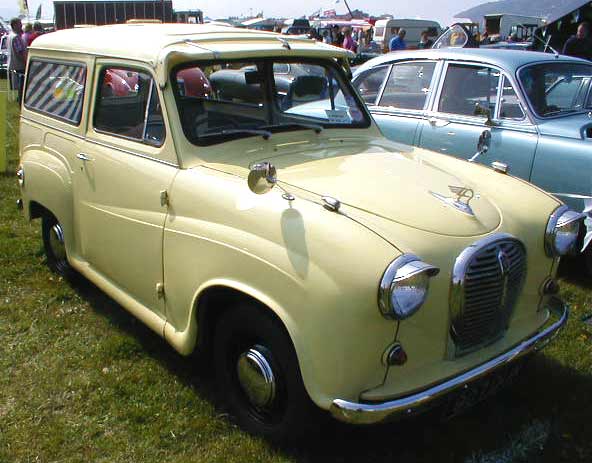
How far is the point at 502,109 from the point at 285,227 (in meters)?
3.46

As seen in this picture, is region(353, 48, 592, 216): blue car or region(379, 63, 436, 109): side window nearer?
region(353, 48, 592, 216): blue car

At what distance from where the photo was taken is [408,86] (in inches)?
238

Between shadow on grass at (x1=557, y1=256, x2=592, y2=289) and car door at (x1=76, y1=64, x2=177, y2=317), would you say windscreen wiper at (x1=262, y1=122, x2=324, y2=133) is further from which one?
shadow on grass at (x1=557, y1=256, x2=592, y2=289)

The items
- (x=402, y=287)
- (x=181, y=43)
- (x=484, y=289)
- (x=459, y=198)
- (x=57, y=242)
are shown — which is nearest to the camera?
(x=402, y=287)

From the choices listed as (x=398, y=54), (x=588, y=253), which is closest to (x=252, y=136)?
(x=588, y=253)

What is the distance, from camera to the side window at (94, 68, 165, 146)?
3.30 metres

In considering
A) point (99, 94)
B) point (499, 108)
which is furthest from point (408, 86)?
point (99, 94)

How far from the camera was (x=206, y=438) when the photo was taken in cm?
297

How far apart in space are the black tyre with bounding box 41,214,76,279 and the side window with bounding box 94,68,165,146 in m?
1.04

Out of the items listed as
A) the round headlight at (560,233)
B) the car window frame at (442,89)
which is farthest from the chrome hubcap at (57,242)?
the car window frame at (442,89)

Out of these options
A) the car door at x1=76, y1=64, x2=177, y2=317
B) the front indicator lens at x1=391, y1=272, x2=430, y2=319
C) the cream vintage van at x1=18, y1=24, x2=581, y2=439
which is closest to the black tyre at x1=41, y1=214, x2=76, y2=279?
the cream vintage van at x1=18, y1=24, x2=581, y2=439

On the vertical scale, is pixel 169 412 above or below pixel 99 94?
below

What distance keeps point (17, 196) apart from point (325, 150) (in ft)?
15.9

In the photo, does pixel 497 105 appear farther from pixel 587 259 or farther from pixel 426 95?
pixel 587 259
